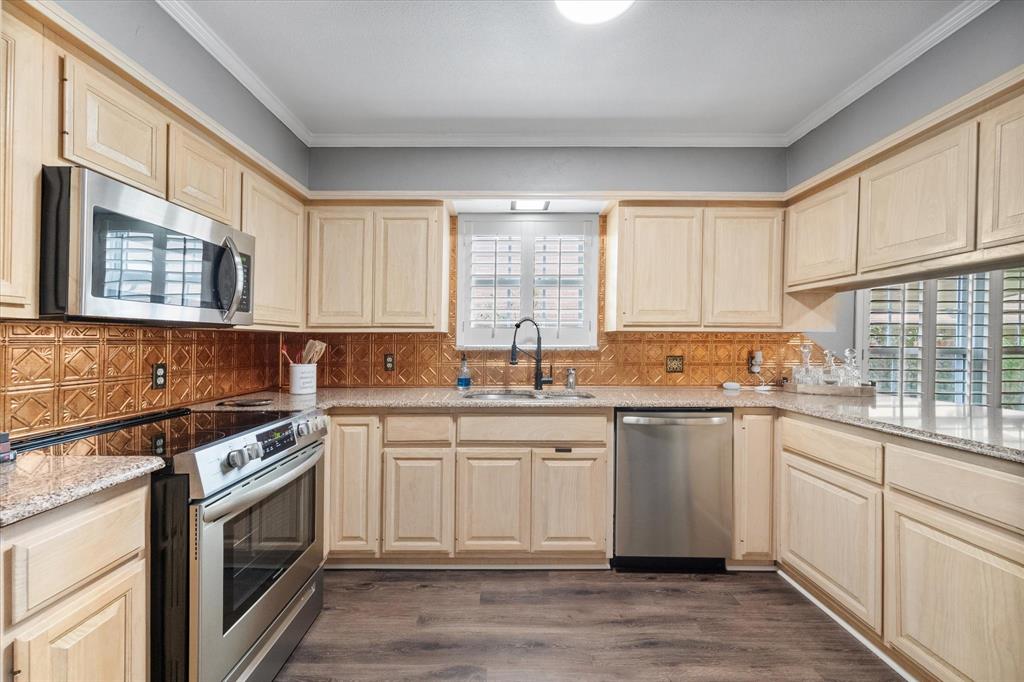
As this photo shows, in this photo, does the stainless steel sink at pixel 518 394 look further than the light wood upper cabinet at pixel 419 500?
Yes

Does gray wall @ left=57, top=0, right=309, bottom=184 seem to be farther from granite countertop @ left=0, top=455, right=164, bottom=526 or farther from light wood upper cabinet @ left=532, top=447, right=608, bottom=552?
light wood upper cabinet @ left=532, top=447, right=608, bottom=552

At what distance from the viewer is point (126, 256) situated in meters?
1.43

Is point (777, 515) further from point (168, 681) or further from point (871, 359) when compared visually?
point (168, 681)

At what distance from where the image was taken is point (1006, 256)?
164 cm

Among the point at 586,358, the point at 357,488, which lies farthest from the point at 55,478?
the point at 586,358

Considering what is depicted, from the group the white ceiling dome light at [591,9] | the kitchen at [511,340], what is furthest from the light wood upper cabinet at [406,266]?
the white ceiling dome light at [591,9]

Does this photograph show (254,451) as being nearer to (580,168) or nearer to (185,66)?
(185,66)

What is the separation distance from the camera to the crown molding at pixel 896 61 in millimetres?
1784

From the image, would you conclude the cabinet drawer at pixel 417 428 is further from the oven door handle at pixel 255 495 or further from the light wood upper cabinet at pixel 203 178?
the light wood upper cabinet at pixel 203 178

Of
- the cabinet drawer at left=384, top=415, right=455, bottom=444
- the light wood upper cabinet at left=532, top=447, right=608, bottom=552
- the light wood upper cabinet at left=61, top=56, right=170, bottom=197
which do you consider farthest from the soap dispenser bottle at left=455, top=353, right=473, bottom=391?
the light wood upper cabinet at left=61, top=56, right=170, bottom=197

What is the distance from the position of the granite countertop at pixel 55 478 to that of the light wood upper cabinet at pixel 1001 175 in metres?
2.80

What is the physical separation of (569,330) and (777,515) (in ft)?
5.33

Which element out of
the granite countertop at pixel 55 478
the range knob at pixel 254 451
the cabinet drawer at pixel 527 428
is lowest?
the cabinet drawer at pixel 527 428

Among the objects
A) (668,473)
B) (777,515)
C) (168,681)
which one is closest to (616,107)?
(668,473)
